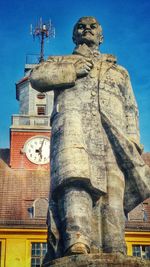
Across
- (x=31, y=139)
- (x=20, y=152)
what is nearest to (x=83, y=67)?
(x=20, y=152)

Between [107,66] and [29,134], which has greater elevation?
[29,134]

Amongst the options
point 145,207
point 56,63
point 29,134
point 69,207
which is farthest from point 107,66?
point 29,134

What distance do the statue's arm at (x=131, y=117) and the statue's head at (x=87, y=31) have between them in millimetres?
762

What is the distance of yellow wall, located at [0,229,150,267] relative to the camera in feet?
99.3

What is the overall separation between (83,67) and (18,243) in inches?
898

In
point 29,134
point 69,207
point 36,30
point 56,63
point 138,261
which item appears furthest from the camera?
point 36,30

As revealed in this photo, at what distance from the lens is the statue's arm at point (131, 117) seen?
8.95 metres

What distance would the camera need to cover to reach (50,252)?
795cm

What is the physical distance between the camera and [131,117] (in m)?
9.21

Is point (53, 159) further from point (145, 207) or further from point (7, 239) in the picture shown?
point (145, 207)

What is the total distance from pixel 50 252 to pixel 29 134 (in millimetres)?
30469

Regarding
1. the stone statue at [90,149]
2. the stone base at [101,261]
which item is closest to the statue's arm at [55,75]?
the stone statue at [90,149]

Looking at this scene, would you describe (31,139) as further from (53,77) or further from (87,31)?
(53,77)

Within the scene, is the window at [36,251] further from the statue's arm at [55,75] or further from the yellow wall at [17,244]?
the statue's arm at [55,75]
